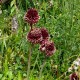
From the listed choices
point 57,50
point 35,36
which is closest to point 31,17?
point 35,36

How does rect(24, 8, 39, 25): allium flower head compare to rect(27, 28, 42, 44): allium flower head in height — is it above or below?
above

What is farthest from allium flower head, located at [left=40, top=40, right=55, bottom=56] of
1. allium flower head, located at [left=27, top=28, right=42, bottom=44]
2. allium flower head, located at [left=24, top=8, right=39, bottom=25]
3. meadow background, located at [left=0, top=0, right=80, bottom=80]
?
meadow background, located at [left=0, top=0, right=80, bottom=80]

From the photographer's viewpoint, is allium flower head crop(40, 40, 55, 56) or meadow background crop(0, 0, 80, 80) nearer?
allium flower head crop(40, 40, 55, 56)

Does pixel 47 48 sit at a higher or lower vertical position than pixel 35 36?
lower

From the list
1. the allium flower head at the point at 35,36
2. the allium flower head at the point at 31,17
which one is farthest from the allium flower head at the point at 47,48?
the allium flower head at the point at 31,17

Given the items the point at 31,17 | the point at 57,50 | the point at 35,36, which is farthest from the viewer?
the point at 57,50

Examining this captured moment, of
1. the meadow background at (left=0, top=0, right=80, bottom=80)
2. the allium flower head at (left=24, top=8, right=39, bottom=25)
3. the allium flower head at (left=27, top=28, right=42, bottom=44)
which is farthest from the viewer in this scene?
the meadow background at (left=0, top=0, right=80, bottom=80)

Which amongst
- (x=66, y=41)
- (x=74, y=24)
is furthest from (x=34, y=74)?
(x=74, y=24)

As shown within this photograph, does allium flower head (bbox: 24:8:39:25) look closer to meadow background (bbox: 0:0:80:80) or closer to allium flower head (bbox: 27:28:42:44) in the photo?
allium flower head (bbox: 27:28:42:44)

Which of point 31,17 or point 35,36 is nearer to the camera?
point 35,36

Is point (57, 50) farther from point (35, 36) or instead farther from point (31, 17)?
point (35, 36)

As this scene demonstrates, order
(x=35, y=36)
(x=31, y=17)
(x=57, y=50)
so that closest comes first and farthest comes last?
(x=35, y=36) → (x=31, y=17) → (x=57, y=50)
